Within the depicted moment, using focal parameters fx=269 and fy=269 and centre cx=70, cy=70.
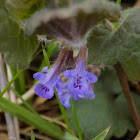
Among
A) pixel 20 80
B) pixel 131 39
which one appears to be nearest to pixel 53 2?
pixel 131 39

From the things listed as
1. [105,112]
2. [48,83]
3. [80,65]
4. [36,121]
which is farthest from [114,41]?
[105,112]

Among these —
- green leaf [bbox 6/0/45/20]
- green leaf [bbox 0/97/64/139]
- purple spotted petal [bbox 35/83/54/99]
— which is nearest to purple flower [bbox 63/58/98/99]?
purple spotted petal [bbox 35/83/54/99]

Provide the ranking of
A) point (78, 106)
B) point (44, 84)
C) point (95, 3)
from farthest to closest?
1. point (78, 106)
2. point (44, 84)
3. point (95, 3)

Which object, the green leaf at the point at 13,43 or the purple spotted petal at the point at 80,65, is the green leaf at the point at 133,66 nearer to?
the purple spotted petal at the point at 80,65

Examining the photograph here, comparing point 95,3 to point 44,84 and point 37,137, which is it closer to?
point 44,84

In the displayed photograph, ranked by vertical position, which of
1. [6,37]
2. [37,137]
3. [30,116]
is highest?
[6,37]

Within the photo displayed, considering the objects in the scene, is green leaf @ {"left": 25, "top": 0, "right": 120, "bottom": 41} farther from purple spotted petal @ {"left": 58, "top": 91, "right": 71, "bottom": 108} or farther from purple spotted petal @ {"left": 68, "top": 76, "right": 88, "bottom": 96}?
purple spotted petal @ {"left": 58, "top": 91, "right": 71, "bottom": 108}

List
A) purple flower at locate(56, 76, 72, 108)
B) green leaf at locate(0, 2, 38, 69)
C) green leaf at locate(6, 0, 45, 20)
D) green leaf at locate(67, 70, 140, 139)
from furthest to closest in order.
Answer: green leaf at locate(67, 70, 140, 139)
purple flower at locate(56, 76, 72, 108)
green leaf at locate(0, 2, 38, 69)
green leaf at locate(6, 0, 45, 20)
